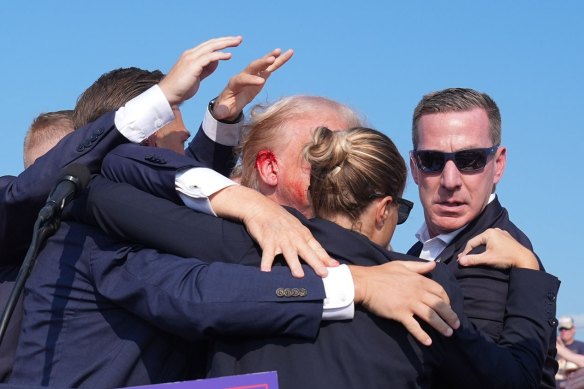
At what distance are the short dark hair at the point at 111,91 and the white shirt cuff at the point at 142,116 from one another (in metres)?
0.32

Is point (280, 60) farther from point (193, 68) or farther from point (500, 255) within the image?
point (500, 255)

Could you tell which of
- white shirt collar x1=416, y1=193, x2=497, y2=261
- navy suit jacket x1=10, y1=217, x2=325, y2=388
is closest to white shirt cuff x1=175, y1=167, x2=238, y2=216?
navy suit jacket x1=10, y1=217, x2=325, y2=388

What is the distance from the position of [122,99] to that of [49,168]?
1.68 ft

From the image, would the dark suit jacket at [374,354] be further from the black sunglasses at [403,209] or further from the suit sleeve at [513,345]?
the black sunglasses at [403,209]

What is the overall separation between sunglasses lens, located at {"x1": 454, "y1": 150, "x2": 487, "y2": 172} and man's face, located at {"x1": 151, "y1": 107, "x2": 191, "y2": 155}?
139cm

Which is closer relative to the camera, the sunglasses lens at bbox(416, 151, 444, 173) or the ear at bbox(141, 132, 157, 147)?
the ear at bbox(141, 132, 157, 147)

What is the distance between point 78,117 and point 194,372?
128 centimetres

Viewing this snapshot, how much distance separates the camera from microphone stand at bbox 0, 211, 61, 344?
112 inches

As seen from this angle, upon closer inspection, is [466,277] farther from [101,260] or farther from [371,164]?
[101,260]

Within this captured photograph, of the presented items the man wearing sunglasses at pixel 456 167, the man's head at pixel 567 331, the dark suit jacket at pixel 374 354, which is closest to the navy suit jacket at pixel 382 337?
the dark suit jacket at pixel 374 354

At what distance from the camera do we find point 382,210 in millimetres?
3232

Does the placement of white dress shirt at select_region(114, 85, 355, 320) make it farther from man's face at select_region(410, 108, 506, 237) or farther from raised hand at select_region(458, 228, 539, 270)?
man's face at select_region(410, 108, 506, 237)

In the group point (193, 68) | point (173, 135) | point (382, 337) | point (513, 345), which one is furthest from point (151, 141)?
point (513, 345)

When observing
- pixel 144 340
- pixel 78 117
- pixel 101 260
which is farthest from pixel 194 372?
pixel 78 117
